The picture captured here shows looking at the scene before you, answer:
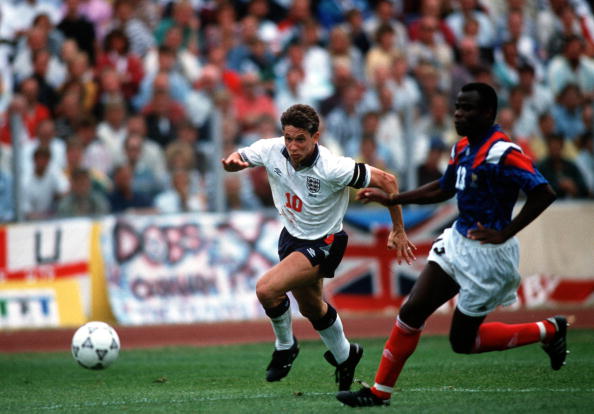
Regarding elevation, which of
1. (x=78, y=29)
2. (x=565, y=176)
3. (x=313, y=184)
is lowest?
(x=565, y=176)

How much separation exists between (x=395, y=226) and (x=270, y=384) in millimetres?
1970

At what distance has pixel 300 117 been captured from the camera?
7.78 meters

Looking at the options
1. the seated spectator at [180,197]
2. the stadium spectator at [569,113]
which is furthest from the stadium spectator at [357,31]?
the seated spectator at [180,197]

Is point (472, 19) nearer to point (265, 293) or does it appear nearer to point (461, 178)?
point (265, 293)

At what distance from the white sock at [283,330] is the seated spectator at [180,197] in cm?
695

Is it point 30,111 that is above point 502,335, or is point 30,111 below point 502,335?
above

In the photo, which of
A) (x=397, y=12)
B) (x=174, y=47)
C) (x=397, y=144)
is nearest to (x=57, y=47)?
(x=174, y=47)

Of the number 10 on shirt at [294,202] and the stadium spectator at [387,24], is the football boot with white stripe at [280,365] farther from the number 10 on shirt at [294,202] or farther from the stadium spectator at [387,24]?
the stadium spectator at [387,24]

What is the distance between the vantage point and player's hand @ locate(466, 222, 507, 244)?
664 centimetres

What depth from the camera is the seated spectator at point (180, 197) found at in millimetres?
14984

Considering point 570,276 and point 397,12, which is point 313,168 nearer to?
point 570,276

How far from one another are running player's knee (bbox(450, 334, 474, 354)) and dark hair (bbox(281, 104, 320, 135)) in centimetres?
200

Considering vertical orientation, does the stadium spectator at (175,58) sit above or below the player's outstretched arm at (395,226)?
above

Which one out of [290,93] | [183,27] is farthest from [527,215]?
[183,27]
